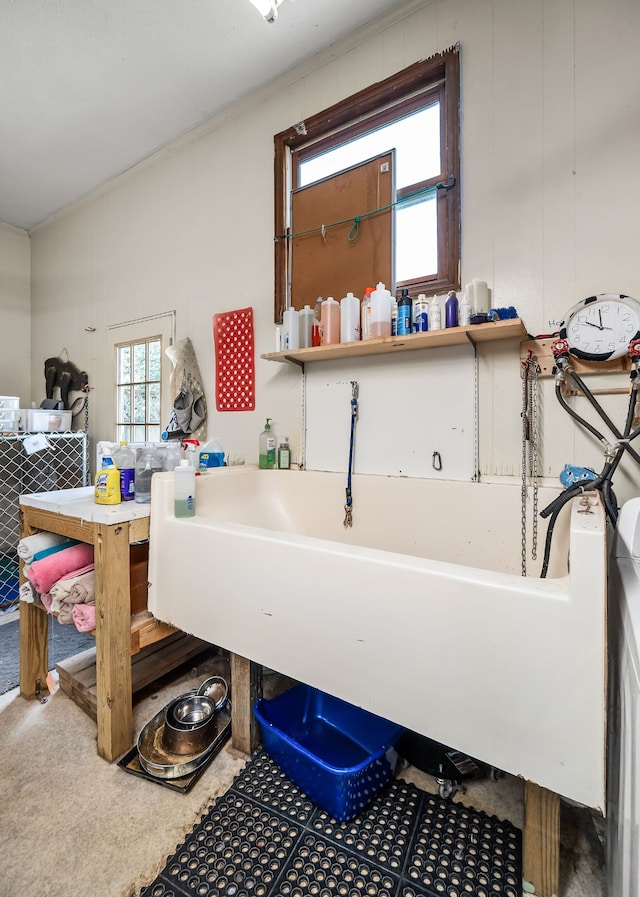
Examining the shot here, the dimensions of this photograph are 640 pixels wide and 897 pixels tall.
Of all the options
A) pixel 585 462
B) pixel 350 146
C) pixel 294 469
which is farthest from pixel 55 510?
pixel 350 146

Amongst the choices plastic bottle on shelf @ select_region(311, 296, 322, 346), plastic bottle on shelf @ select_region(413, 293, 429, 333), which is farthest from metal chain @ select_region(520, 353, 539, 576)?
plastic bottle on shelf @ select_region(311, 296, 322, 346)

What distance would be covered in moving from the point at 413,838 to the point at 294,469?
55.6 inches

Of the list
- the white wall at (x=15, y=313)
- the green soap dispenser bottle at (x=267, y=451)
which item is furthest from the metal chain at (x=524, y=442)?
the white wall at (x=15, y=313)

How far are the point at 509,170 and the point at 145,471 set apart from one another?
181cm

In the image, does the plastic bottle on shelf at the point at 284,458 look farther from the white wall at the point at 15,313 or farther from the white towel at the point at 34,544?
the white wall at the point at 15,313

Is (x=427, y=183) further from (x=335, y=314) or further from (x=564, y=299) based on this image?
(x=564, y=299)

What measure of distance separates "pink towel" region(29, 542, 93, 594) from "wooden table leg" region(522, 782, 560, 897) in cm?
143

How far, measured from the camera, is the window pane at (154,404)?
270 centimetres

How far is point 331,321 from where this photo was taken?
1.76 metres

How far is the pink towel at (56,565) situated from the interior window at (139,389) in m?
1.41

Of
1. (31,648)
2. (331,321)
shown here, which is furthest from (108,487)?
(331,321)

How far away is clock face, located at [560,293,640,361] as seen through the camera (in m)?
1.29

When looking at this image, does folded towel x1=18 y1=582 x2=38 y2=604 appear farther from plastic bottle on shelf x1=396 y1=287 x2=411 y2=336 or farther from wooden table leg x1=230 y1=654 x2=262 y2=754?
plastic bottle on shelf x1=396 y1=287 x2=411 y2=336

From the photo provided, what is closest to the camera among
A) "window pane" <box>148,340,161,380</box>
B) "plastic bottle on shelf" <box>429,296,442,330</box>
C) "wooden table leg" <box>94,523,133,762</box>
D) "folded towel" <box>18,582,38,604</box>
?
"wooden table leg" <box>94,523,133,762</box>
